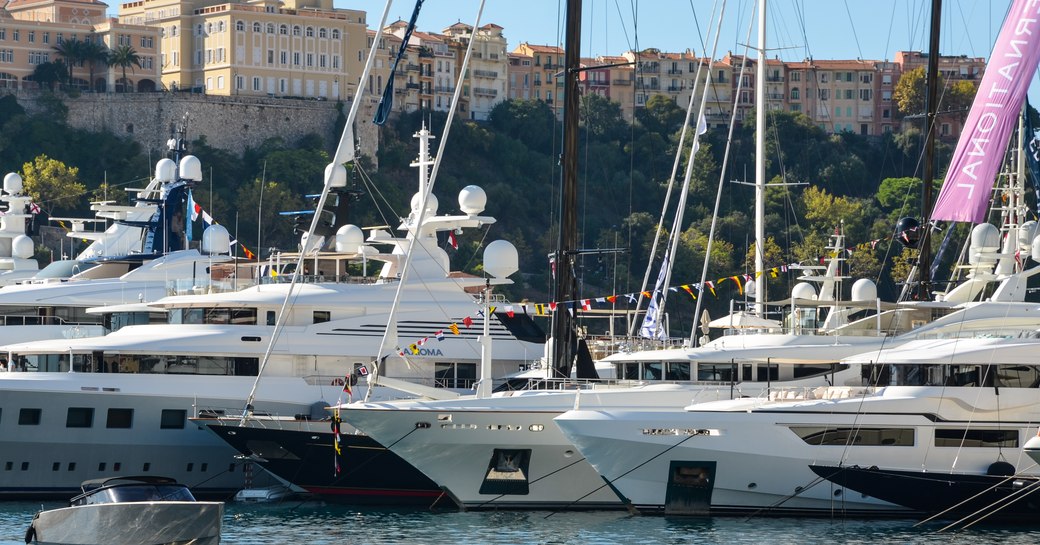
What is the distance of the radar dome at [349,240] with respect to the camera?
4228 cm

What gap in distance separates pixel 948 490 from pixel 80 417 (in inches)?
672

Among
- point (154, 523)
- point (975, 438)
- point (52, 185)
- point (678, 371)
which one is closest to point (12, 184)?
point (678, 371)

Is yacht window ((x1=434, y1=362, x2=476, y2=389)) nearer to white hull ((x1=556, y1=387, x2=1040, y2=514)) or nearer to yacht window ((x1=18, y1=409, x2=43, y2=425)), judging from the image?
white hull ((x1=556, y1=387, x2=1040, y2=514))

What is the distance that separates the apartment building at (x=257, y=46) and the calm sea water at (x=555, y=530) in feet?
241

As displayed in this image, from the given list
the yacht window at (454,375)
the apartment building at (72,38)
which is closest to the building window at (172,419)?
the yacht window at (454,375)

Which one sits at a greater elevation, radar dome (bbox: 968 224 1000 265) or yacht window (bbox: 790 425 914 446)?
radar dome (bbox: 968 224 1000 265)

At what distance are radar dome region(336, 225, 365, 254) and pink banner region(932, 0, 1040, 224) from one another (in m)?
13.5


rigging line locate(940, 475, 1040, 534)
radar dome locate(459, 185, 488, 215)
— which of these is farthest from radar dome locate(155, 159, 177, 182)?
rigging line locate(940, 475, 1040, 534)

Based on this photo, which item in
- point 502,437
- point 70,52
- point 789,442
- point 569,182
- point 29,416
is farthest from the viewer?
point 70,52

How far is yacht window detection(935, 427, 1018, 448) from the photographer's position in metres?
33.0

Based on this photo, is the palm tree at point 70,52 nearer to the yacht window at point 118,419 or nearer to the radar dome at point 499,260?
the yacht window at point 118,419

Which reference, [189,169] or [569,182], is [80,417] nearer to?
[569,182]

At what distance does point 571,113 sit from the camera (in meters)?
34.8

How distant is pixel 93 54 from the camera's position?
352 ft
